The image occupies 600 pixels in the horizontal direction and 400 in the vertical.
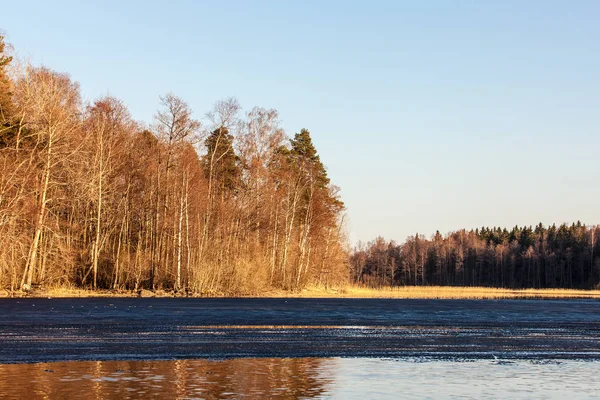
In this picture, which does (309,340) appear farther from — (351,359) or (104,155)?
(104,155)

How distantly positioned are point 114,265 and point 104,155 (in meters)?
9.06

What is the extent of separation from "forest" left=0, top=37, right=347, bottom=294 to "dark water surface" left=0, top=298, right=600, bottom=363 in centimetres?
1429

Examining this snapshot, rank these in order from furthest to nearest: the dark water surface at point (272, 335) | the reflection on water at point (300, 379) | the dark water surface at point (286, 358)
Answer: the dark water surface at point (272, 335) → the dark water surface at point (286, 358) → the reflection on water at point (300, 379)

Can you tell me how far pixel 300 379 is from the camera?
56.4ft

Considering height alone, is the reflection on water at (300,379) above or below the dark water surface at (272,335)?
below

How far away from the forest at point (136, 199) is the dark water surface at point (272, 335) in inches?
563

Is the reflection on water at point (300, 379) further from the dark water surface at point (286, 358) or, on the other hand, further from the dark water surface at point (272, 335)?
the dark water surface at point (272, 335)

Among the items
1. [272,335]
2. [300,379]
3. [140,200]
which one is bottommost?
[300,379]

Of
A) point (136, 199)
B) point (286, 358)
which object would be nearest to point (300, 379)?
point (286, 358)

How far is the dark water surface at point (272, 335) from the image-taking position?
2212 cm

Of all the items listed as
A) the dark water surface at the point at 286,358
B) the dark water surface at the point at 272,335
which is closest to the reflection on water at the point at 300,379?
the dark water surface at the point at 286,358

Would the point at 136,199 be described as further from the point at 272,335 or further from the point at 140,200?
the point at 272,335

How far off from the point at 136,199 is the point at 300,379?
54.7 metres

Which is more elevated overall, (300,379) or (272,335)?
(272,335)
